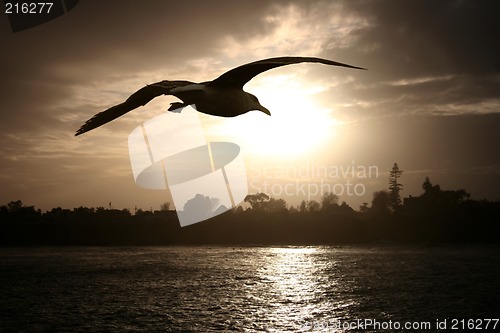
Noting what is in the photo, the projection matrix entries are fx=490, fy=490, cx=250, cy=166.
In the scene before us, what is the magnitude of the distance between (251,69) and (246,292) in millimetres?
89643

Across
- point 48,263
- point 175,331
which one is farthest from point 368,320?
point 48,263

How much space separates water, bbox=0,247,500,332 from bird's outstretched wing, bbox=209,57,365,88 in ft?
201

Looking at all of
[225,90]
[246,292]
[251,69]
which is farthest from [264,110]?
[246,292]

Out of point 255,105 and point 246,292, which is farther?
point 246,292

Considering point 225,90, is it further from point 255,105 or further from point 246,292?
point 246,292

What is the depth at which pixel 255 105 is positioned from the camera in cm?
802

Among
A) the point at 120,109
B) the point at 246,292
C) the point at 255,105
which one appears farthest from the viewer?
the point at 246,292

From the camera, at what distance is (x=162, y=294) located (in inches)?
3467

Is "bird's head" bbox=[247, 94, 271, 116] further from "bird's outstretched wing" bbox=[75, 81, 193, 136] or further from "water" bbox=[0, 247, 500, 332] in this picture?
"water" bbox=[0, 247, 500, 332]

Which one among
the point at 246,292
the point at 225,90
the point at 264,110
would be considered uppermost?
the point at 225,90

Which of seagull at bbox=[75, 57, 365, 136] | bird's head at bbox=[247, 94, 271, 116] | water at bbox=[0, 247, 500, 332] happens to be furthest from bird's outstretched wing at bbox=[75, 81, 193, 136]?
water at bbox=[0, 247, 500, 332]

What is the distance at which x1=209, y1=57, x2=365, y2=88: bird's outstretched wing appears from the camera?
6.25 m

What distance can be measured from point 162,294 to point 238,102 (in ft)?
281

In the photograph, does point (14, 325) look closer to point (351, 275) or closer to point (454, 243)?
point (351, 275)
